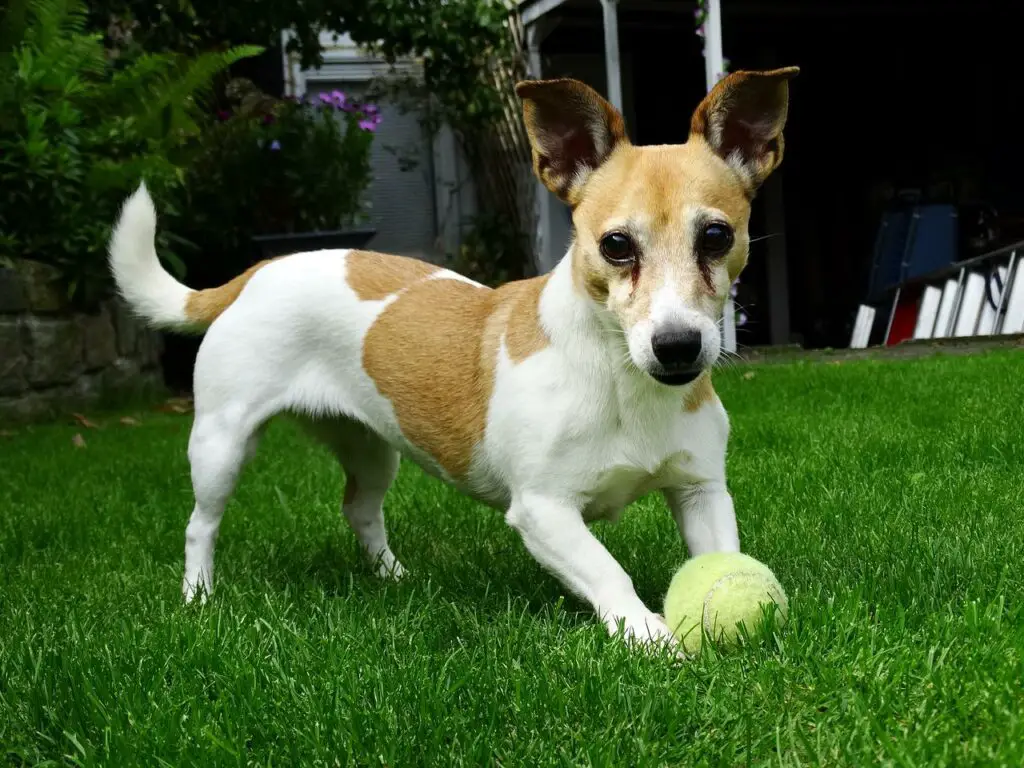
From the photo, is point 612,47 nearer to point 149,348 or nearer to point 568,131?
point 149,348

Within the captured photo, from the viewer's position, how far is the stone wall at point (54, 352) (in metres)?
6.93

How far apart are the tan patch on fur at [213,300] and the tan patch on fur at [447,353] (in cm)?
57

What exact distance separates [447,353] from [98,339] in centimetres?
541

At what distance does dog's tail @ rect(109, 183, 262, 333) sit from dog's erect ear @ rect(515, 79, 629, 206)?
124 cm

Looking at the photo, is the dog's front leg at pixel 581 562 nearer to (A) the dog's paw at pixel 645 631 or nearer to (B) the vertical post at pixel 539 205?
(A) the dog's paw at pixel 645 631

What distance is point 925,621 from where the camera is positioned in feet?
7.68

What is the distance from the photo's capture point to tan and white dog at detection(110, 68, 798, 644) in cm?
242

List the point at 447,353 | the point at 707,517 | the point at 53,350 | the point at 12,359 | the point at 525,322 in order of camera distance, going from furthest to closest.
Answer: the point at 53,350
the point at 12,359
the point at 447,353
the point at 525,322
the point at 707,517

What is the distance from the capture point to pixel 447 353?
9.86 ft

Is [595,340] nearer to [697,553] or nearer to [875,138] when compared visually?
[697,553]

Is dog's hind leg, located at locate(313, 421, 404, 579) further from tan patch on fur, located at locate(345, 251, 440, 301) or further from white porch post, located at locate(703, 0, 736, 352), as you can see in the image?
white porch post, located at locate(703, 0, 736, 352)

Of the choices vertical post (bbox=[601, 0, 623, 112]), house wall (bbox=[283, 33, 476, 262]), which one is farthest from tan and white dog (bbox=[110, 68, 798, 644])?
house wall (bbox=[283, 33, 476, 262])

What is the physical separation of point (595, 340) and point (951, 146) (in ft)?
36.6

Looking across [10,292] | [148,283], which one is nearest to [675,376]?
[148,283]
